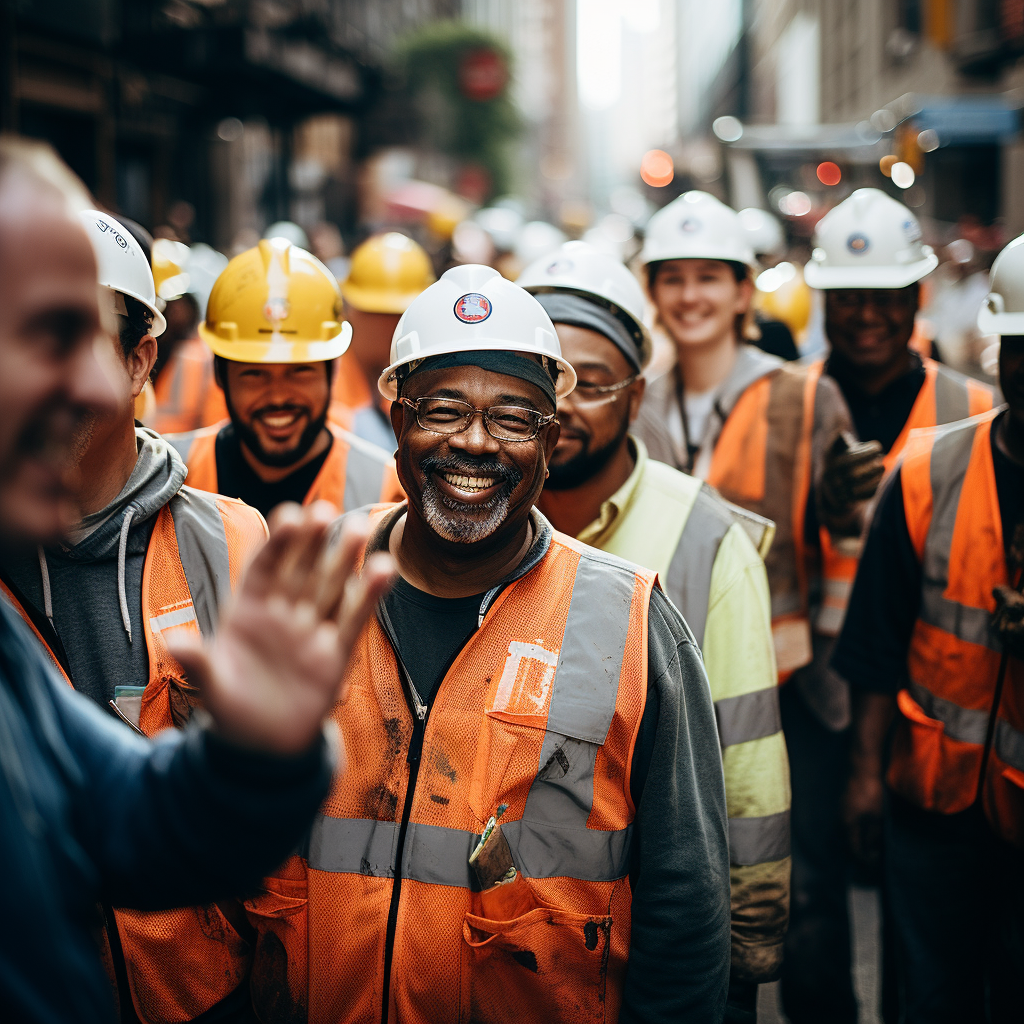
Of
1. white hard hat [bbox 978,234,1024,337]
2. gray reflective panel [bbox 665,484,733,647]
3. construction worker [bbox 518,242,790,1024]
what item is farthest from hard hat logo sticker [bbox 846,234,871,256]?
gray reflective panel [bbox 665,484,733,647]

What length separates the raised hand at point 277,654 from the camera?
1.17 m

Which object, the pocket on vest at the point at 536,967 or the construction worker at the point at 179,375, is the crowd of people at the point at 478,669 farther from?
the construction worker at the point at 179,375

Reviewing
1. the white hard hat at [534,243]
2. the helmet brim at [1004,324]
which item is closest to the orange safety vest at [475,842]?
the helmet brim at [1004,324]

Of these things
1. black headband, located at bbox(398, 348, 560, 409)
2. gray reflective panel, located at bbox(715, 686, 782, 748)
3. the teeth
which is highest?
black headband, located at bbox(398, 348, 560, 409)

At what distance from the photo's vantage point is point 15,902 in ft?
3.50

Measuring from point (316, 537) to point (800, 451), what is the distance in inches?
120

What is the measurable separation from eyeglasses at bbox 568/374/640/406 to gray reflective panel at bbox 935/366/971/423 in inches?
78.0

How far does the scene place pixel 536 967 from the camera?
6.73ft

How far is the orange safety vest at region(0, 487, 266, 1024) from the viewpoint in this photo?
2115 mm

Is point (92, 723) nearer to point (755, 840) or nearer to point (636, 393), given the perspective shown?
point (755, 840)

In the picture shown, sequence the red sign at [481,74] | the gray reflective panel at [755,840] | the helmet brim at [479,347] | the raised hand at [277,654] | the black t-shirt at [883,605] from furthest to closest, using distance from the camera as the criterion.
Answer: the red sign at [481,74] → the black t-shirt at [883,605] → the gray reflective panel at [755,840] → the helmet brim at [479,347] → the raised hand at [277,654]

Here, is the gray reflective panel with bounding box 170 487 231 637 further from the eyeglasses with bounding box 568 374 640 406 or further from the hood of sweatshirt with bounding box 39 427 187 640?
the eyeglasses with bounding box 568 374 640 406

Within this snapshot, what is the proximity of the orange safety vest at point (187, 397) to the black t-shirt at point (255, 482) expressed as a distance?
2.04 meters

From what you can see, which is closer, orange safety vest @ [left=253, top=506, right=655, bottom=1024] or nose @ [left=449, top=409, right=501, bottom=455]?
orange safety vest @ [left=253, top=506, right=655, bottom=1024]
